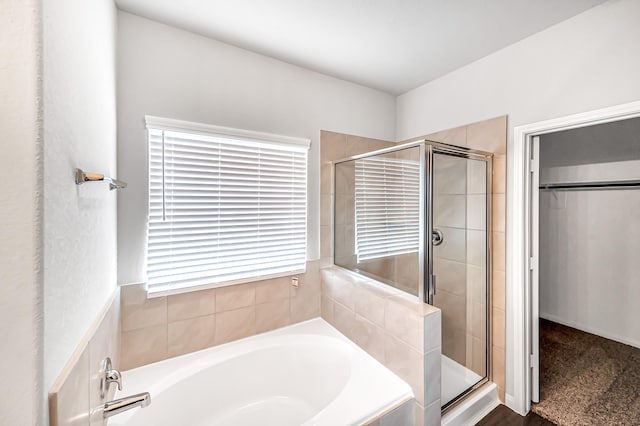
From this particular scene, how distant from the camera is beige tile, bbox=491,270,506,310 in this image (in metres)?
1.87

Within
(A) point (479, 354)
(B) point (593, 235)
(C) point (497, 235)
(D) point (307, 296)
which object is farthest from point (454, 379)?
(B) point (593, 235)

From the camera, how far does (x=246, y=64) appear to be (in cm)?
190

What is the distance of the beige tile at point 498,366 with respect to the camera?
6.13 ft

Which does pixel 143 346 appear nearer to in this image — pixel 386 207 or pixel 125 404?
pixel 125 404

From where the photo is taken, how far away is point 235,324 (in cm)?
188

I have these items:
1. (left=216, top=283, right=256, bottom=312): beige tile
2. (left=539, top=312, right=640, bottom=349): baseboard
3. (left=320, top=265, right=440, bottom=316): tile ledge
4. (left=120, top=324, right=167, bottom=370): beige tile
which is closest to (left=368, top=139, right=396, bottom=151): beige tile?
(left=320, top=265, right=440, bottom=316): tile ledge

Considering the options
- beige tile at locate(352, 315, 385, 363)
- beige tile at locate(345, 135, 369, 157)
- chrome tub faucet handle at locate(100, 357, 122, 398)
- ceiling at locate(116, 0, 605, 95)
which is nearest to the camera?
chrome tub faucet handle at locate(100, 357, 122, 398)

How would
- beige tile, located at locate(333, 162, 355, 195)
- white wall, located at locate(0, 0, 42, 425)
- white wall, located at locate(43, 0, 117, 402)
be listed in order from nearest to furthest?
white wall, located at locate(0, 0, 42, 425)
white wall, located at locate(43, 0, 117, 402)
beige tile, located at locate(333, 162, 355, 195)

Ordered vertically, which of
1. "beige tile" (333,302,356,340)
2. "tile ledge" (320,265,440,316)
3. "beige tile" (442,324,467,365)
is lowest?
"beige tile" (442,324,467,365)

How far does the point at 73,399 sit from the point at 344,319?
157cm

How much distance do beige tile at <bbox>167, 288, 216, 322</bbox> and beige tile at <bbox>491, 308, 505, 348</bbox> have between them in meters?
2.03

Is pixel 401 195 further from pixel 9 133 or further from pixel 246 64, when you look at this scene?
pixel 9 133

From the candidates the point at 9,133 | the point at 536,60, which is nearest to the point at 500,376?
the point at 536,60

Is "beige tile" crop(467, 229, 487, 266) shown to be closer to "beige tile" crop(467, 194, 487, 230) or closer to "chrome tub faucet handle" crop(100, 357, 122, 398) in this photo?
"beige tile" crop(467, 194, 487, 230)
